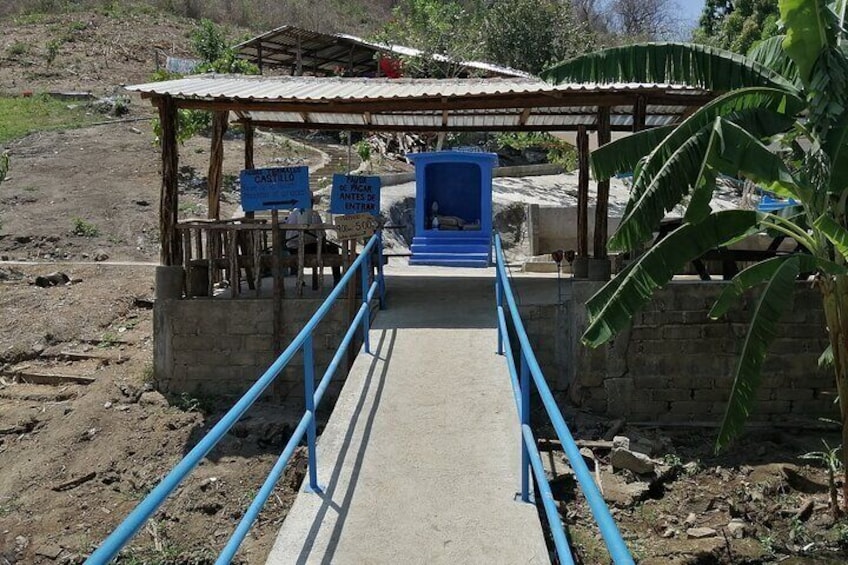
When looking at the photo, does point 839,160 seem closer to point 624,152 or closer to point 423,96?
point 624,152

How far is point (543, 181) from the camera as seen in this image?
24.6 metres

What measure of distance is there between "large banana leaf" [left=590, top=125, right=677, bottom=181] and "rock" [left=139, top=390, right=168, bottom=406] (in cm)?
570

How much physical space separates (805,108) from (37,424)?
8887 mm

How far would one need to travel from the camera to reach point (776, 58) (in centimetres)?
739

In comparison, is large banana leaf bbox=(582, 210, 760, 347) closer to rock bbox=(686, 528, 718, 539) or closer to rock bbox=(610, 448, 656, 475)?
rock bbox=(610, 448, 656, 475)

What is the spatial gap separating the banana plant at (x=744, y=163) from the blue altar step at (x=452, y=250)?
657cm

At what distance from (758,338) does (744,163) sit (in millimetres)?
1604

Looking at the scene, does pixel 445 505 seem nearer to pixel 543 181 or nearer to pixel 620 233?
pixel 620 233

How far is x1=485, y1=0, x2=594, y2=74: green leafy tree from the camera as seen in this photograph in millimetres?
27203

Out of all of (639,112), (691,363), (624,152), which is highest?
(639,112)

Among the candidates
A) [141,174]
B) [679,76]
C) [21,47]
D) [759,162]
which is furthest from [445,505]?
[21,47]

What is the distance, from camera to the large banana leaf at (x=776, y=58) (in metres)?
7.26

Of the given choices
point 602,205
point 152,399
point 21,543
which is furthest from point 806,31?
point 21,543

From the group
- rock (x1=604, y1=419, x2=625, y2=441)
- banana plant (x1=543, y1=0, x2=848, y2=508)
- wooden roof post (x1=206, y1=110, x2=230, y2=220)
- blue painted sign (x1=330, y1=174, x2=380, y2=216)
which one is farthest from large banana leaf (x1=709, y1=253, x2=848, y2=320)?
wooden roof post (x1=206, y1=110, x2=230, y2=220)
